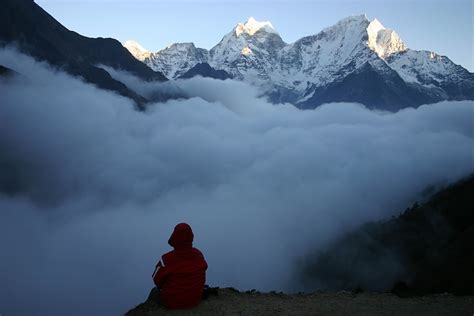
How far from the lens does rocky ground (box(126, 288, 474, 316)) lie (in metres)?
14.3

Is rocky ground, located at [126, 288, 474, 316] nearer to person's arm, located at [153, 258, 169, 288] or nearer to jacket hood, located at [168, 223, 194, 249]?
person's arm, located at [153, 258, 169, 288]

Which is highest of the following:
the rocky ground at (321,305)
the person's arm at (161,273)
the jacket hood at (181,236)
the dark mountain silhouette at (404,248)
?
the jacket hood at (181,236)

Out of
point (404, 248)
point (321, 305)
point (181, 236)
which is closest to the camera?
point (181, 236)

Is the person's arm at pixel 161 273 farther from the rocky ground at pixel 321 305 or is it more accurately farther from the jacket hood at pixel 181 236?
the rocky ground at pixel 321 305

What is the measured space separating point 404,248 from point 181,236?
63106 millimetres

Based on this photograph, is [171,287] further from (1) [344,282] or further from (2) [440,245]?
(1) [344,282]

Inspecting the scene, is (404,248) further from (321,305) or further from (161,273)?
(161,273)

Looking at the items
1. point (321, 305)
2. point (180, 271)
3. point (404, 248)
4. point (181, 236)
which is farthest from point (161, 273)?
point (404, 248)

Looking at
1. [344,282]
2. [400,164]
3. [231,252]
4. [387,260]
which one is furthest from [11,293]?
[400,164]

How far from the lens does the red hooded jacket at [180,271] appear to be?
13281mm

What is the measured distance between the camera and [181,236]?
43.4 feet

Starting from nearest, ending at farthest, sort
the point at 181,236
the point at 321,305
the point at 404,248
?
the point at 181,236 → the point at 321,305 → the point at 404,248

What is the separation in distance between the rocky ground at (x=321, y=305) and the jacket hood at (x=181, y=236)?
2.31m

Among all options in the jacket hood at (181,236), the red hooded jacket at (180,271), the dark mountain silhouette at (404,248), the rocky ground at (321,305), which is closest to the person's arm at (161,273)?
the red hooded jacket at (180,271)
